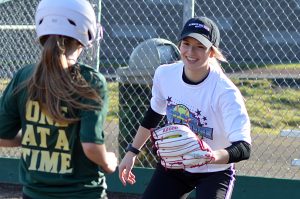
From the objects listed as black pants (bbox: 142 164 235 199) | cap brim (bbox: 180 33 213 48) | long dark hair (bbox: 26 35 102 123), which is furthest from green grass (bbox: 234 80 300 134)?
long dark hair (bbox: 26 35 102 123)

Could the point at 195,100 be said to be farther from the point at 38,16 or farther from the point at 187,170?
the point at 38,16

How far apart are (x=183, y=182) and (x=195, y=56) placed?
30.6 inches

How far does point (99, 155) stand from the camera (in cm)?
334

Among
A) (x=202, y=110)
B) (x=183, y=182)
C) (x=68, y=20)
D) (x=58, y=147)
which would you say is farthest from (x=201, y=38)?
(x=58, y=147)

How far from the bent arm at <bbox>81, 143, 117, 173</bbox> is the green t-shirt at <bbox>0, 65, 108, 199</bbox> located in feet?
0.08

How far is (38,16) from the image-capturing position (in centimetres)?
345

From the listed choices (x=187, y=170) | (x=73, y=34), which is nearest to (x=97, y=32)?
(x=73, y=34)

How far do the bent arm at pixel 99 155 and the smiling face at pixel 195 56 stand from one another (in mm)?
1328

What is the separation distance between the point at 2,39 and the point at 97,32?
4881 millimetres

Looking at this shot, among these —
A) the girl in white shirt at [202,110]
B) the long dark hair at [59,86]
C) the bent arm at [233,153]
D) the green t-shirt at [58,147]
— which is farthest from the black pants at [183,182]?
the long dark hair at [59,86]

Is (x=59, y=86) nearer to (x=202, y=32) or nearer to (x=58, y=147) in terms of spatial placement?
(x=58, y=147)

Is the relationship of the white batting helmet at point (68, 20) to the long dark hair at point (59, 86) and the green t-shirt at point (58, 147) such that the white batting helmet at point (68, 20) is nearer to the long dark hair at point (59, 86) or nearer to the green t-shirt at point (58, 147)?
the long dark hair at point (59, 86)

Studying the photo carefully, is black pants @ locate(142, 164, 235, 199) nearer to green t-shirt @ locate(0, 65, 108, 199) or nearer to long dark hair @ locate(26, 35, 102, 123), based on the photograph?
green t-shirt @ locate(0, 65, 108, 199)

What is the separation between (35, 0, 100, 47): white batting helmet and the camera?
3340 millimetres
